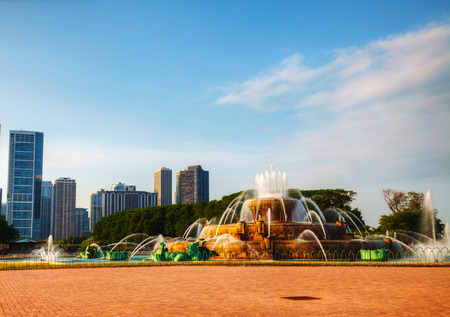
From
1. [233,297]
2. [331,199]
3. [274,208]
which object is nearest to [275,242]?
[274,208]

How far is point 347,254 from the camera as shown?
114 ft

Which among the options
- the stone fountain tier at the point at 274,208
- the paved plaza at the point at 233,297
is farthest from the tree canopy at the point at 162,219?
the paved plaza at the point at 233,297

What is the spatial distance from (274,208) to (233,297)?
3303 cm

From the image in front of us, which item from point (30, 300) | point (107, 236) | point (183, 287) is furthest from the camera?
point (107, 236)

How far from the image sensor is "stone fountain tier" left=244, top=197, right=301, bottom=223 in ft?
153

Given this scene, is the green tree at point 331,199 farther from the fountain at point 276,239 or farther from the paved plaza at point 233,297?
the paved plaza at point 233,297

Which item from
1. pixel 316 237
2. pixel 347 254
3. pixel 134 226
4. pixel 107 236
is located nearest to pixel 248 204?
pixel 316 237

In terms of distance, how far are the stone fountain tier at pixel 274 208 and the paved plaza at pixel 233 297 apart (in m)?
26.2

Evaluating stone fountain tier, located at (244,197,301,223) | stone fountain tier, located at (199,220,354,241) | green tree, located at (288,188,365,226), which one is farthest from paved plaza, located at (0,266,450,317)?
green tree, located at (288,188,365,226)

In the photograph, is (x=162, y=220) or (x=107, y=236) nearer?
(x=162, y=220)

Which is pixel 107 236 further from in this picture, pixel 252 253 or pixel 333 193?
pixel 252 253

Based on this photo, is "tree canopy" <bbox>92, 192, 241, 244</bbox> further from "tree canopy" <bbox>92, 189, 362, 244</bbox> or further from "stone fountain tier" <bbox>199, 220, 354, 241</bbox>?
"stone fountain tier" <bbox>199, 220, 354, 241</bbox>

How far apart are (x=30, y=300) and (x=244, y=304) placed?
6.40 m

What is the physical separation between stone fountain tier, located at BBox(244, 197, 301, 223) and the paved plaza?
26249 mm
